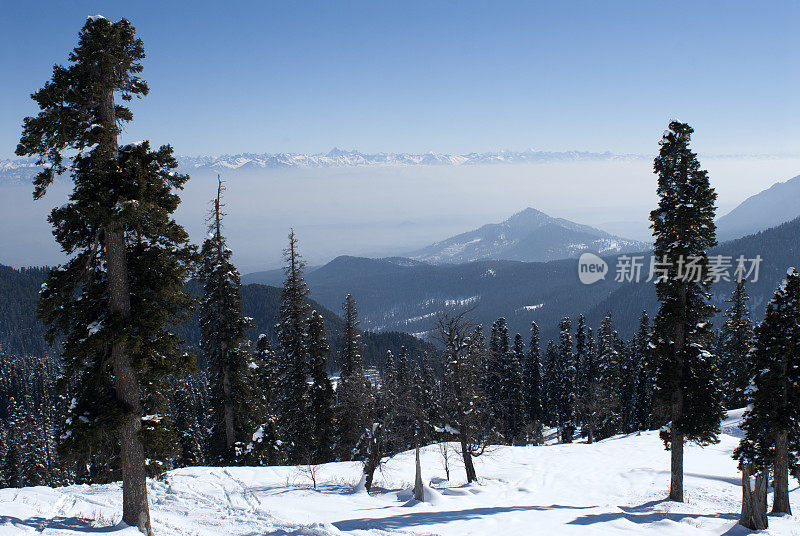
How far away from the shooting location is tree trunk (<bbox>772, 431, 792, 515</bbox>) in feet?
71.6

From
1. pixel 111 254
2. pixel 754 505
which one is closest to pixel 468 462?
pixel 754 505

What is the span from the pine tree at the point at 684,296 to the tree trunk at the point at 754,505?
10.7 feet

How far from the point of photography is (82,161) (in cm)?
1176

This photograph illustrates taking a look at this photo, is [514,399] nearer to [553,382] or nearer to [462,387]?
[553,382]

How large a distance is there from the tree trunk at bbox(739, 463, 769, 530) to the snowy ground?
18.5 inches

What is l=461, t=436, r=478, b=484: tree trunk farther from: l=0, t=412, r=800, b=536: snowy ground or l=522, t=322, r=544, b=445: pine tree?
l=522, t=322, r=544, b=445: pine tree

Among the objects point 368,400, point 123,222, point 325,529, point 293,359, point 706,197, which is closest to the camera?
point 123,222

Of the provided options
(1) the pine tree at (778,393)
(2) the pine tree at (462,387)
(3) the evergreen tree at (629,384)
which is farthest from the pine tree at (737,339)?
(2) the pine tree at (462,387)

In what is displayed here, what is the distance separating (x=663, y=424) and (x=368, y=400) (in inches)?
597

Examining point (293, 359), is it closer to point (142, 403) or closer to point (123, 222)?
point (142, 403)

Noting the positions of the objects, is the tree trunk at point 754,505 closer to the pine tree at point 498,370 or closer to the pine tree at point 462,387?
the pine tree at point 462,387

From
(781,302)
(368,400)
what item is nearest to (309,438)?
(368,400)

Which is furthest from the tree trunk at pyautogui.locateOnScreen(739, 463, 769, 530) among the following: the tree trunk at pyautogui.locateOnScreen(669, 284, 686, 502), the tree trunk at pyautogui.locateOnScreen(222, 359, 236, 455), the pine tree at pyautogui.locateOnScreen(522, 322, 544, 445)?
the pine tree at pyautogui.locateOnScreen(522, 322, 544, 445)

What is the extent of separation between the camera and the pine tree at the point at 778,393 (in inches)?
839
